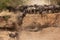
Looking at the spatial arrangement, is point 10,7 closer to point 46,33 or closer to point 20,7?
point 20,7

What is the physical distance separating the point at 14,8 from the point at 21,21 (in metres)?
0.11

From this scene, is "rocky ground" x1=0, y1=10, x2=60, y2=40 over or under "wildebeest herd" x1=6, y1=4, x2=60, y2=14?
under

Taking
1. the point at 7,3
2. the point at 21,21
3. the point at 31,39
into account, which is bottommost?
the point at 31,39

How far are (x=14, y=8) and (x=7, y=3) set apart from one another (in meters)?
0.06

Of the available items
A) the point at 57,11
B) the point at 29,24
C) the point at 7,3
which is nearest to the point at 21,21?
the point at 29,24

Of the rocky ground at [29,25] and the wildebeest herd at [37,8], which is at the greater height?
the wildebeest herd at [37,8]

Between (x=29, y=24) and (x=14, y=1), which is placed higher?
(x=14, y=1)

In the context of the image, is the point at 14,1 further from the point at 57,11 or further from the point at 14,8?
the point at 57,11

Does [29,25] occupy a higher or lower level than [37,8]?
lower

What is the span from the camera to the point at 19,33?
127 cm

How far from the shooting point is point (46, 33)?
1255mm

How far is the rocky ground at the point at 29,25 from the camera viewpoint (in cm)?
126

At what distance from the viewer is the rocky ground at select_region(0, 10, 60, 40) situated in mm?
1257

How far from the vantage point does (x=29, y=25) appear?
1.28 metres
